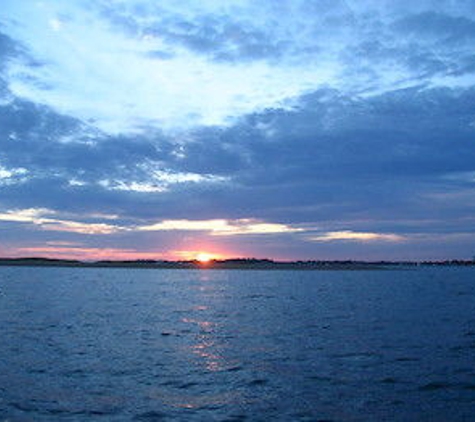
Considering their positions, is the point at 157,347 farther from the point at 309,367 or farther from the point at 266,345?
the point at 309,367

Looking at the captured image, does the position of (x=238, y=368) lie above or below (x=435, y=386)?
below

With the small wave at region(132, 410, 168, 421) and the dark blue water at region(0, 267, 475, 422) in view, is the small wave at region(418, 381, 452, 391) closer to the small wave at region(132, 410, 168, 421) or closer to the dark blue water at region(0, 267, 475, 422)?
the dark blue water at region(0, 267, 475, 422)

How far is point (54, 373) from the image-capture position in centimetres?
2664

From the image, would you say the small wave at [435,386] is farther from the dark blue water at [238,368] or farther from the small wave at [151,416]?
the small wave at [151,416]

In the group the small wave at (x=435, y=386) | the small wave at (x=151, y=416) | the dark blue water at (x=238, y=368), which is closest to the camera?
the small wave at (x=151, y=416)

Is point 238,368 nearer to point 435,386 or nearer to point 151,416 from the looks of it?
point 151,416

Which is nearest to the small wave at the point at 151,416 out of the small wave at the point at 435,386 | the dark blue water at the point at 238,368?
the dark blue water at the point at 238,368

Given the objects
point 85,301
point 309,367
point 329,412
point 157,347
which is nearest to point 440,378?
point 309,367

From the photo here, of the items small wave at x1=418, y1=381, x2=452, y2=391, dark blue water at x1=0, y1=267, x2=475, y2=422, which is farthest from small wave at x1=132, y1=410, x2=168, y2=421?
small wave at x1=418, y1=381, x2=452, y2=391

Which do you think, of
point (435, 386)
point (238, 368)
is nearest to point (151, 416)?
point (238, 368)

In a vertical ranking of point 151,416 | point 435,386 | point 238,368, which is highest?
point 435,386

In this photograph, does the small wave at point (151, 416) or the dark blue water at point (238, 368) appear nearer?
the small wave at point (151, 416)

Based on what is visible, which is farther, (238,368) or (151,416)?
(238,368)

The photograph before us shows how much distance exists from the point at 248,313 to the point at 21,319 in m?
23.6
